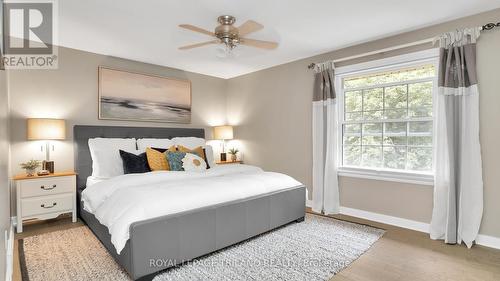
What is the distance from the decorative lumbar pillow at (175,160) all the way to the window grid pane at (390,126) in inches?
91.7

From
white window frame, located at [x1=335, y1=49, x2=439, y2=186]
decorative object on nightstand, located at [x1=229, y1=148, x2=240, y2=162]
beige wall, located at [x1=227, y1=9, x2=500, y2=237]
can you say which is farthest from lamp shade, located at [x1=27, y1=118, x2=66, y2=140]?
white window frame, located at [x1=335, y1=49, x2=439, y2=186]

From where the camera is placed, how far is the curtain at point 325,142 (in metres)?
3.79

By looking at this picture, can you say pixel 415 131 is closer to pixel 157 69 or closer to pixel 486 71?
pixel 486 71

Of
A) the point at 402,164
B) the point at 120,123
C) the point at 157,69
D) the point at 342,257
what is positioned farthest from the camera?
the point at 157,69

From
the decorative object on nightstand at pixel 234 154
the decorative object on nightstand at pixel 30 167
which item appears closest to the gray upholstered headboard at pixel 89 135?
the decorative object on nightstand at pixel 30 167

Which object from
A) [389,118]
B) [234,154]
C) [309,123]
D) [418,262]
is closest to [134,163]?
[234,154]

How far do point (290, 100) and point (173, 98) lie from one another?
6.74ft

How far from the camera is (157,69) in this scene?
4.53m

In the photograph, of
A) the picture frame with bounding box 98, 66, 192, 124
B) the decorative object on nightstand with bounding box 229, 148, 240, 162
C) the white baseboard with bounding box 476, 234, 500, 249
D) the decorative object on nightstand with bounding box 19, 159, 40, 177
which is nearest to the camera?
the white baseboard with bounding box 476, 234, 500, 249

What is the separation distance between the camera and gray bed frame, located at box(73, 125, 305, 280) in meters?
2.02

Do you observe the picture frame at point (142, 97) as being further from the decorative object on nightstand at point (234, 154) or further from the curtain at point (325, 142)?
the curtain at point (325, 142)

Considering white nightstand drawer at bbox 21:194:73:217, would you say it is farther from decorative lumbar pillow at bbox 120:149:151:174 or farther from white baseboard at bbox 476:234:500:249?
white baseboard at bbox 476:234:500:249

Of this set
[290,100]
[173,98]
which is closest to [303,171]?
[290,100]

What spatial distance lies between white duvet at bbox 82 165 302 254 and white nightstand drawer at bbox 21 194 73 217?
67 cm
